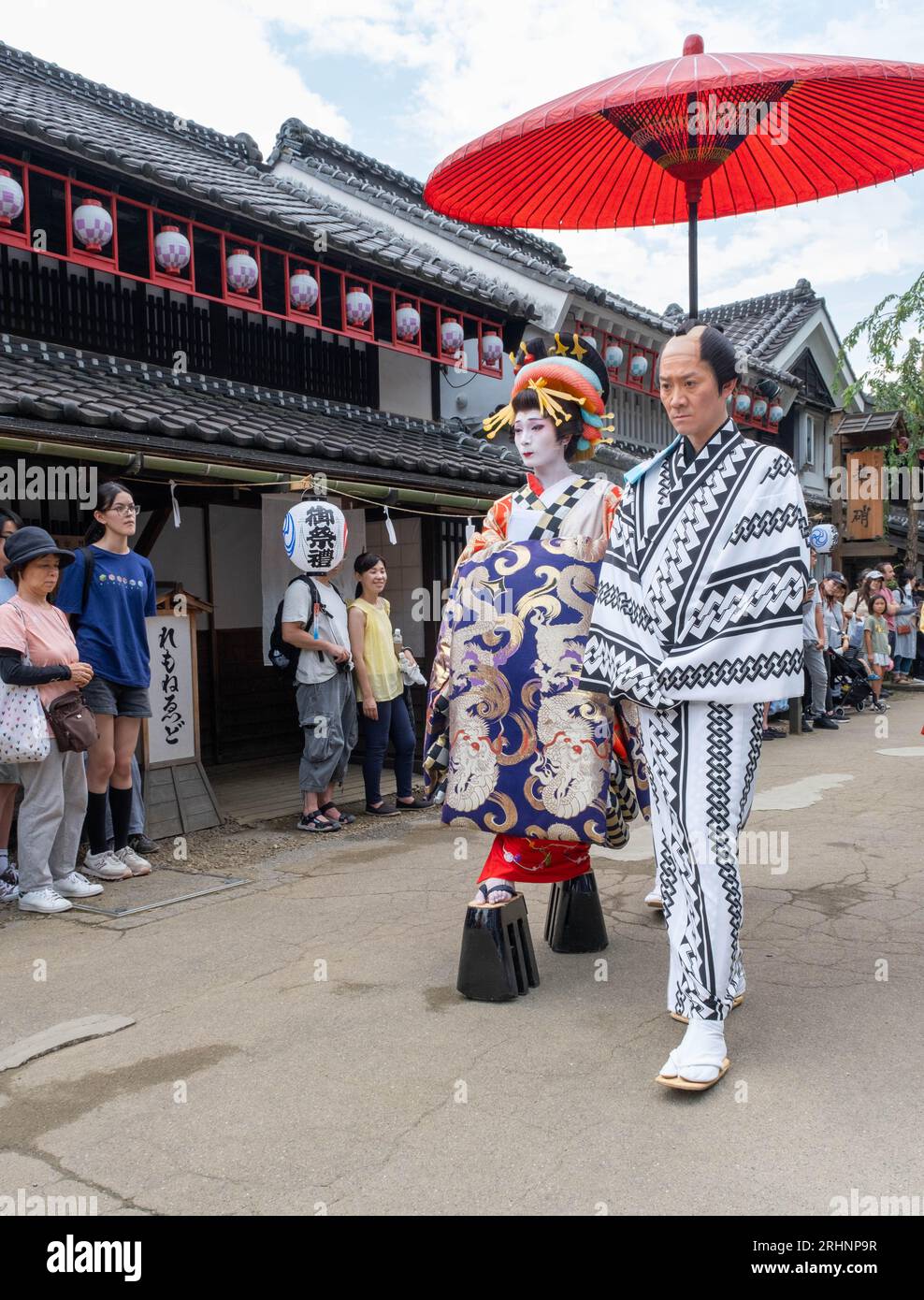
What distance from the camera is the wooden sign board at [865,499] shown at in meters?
18.5

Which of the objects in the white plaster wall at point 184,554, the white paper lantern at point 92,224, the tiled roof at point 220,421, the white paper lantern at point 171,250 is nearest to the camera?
the tiled roof at point 220,421

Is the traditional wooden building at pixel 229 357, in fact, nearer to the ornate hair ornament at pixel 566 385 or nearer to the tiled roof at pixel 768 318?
the ornate hair ornament at pixel 566 385

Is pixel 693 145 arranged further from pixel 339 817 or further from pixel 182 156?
pixel 182 156

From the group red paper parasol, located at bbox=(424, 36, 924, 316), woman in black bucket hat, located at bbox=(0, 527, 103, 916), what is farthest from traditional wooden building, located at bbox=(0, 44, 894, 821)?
red paper parasol, located at bbox=(424, 36, 924, 316)

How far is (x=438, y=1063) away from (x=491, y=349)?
387 inches

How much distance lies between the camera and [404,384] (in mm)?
11242

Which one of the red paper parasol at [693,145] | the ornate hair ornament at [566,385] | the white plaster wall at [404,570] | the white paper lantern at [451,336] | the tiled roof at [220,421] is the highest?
the white paper lantern at [451,336]

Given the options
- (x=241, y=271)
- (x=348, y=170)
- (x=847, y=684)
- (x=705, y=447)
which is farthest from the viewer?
(x=348, y=170)

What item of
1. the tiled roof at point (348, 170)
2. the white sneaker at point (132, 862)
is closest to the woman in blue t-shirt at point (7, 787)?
the white sneaker at point (132, 862)

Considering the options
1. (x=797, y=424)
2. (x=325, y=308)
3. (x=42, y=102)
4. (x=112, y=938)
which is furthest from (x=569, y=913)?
(x=797, y=424)

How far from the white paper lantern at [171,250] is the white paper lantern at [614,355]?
825 centimetres

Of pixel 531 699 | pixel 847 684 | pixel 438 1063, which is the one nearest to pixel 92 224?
pixel 531 699

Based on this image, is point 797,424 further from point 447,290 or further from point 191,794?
point 191,794

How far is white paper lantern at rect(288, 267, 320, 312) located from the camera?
9.27 meters
